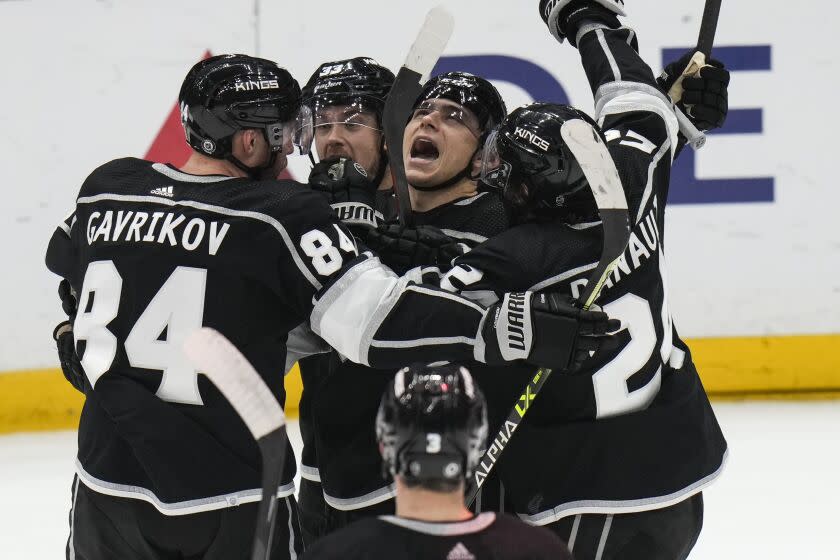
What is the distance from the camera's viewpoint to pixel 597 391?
2551 millimetres

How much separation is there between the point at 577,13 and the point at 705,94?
35cm

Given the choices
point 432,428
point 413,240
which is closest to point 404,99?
point 413,240

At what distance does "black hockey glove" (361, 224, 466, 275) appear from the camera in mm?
2684

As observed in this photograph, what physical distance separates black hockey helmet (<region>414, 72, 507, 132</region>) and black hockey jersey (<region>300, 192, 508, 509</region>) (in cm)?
23

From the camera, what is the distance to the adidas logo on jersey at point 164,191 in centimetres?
249

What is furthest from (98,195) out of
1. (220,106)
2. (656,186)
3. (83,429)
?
(656,186)

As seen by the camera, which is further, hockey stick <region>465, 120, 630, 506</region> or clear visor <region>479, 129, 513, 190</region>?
clear visor <region>479, 129, 513, 190</region>

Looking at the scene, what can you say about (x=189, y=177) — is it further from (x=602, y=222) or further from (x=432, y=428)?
(x=432, y=428)

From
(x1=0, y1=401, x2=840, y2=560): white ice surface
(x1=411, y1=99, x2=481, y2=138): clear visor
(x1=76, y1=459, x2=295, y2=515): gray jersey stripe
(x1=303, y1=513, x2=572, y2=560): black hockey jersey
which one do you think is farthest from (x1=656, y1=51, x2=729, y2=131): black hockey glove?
(x1=0, y1=401, x2=840, y2=560): white ice surface

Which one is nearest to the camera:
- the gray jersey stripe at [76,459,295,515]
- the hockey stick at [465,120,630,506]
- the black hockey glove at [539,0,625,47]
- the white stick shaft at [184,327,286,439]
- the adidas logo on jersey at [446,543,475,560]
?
the adidas logo on jersey at [446,543,475,560]

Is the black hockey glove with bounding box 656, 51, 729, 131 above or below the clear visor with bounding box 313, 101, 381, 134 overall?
above

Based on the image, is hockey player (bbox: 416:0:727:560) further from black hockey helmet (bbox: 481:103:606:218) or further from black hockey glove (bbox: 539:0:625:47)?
black hockey glove (bbox: 539:0:625:47)

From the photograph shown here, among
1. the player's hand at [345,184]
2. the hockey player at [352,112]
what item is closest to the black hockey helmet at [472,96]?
the hockey player at [352,112]

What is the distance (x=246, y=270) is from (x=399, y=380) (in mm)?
664
